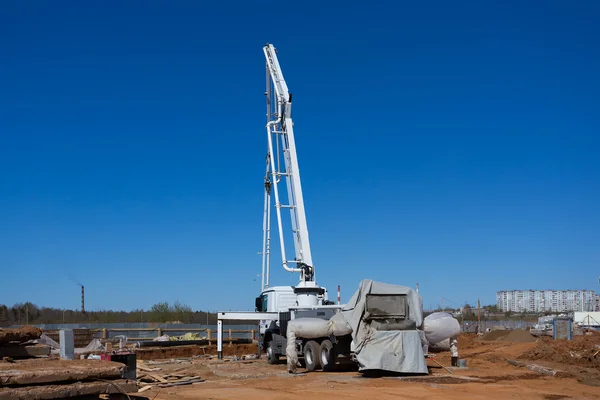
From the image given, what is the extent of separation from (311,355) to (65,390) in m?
13.8

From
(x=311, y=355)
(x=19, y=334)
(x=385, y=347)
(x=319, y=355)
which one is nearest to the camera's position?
(x=19, y=334)

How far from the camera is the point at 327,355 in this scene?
71.1ft

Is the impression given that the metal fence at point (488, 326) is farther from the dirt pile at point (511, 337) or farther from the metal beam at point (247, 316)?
the metal beam at point (247, 316)

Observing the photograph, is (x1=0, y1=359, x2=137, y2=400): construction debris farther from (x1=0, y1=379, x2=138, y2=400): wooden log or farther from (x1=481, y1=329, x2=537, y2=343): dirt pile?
(x1=481, y1=329, x2=537, y2=343): dirt pile

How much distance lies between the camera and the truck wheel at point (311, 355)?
22.1m

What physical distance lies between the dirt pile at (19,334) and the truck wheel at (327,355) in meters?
11.3

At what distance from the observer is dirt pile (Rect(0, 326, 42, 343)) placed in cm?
1146

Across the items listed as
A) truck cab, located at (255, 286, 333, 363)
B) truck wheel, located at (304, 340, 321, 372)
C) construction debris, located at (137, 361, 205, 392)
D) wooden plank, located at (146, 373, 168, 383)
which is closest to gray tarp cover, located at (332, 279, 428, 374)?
truck wheel, located at (304, 340, 321, 372)

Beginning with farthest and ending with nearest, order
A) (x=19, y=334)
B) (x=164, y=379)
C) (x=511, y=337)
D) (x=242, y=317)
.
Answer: (x=511, y=337) < (x=242, y=317) < (x=164, y=379) < (x=19, y=334)

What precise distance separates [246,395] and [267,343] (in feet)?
35.5

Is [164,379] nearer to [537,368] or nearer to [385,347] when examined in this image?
[385,347]

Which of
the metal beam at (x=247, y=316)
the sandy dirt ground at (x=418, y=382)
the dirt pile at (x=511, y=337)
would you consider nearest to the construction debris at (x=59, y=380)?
the sandy dirt ground at (x=418, y=382)

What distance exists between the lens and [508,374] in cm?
2103

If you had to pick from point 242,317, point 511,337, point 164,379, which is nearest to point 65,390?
point 164,379
